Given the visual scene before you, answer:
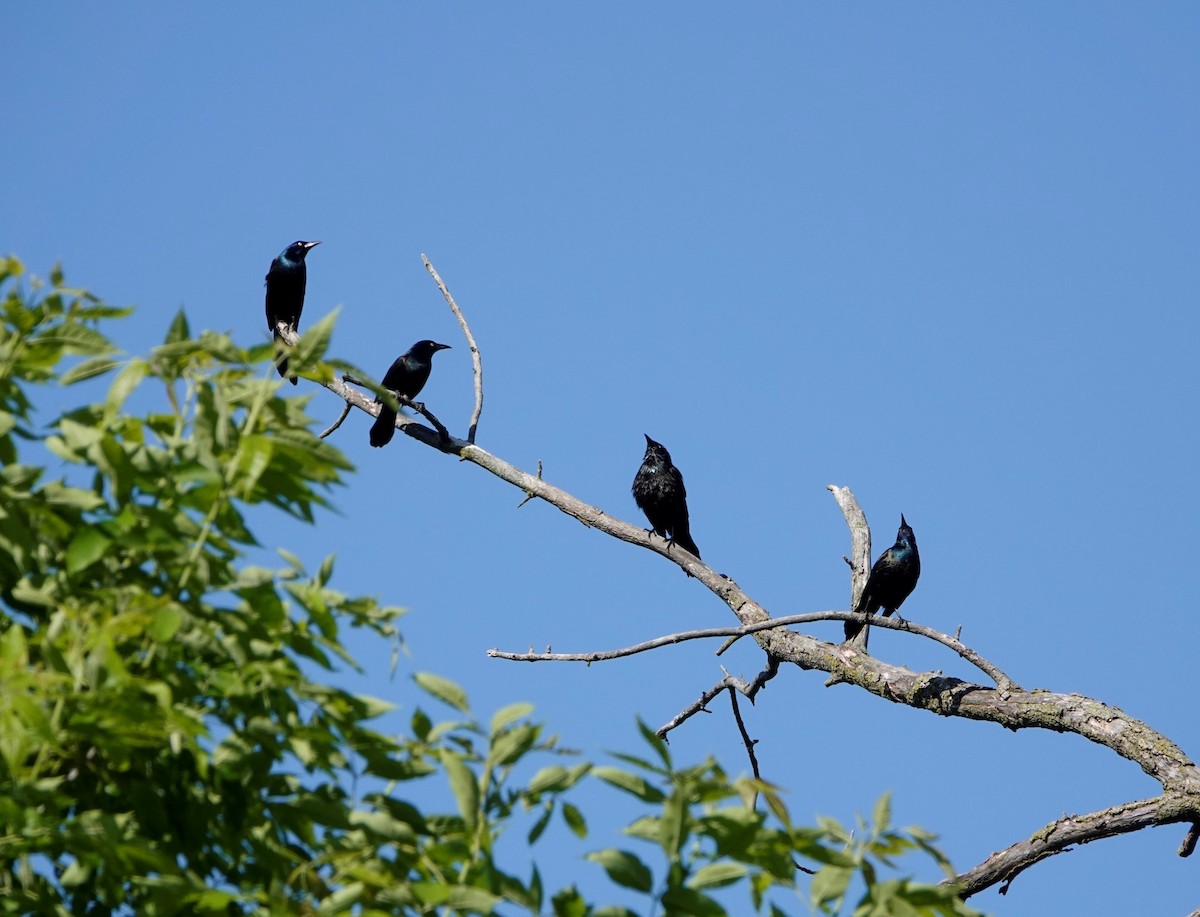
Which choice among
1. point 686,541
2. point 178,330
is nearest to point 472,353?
point 686,541

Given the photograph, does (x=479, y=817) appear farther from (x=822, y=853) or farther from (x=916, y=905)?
(x=916, y=905)

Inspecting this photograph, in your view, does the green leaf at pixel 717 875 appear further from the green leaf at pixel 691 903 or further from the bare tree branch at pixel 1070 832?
the bare tree branch at pixel 1070 832

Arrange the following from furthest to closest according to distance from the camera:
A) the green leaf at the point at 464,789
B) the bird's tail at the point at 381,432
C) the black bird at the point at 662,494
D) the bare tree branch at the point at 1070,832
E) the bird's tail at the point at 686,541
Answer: the bird's tail at the point at 381,432
the black bird at the point at 662,494
the bird's tail at the point at 686,541
the bare tree branch at the point at 1070,832
the green leaf at the point at 464,789

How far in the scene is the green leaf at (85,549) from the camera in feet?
5.71

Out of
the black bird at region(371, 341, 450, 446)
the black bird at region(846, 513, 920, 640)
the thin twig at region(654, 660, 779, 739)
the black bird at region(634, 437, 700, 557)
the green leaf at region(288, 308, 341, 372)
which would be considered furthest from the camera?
the black bird at region(371, 341, 450, 446)

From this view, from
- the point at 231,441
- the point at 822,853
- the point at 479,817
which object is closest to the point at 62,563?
the point at 231,441

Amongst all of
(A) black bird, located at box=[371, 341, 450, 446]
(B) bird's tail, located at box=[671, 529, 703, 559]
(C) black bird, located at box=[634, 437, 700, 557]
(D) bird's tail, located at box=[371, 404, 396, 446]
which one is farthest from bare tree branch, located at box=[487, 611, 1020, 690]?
(A) black bird, located at box=[371, 341, 450, 446]

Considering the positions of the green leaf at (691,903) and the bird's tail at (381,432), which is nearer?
the green leaf at (691,903)

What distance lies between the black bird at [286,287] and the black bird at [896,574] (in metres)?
5.92

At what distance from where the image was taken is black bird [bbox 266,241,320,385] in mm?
11805

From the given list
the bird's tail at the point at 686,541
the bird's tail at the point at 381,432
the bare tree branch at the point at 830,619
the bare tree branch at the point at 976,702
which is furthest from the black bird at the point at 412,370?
the bare tree branch at the point at 830,619

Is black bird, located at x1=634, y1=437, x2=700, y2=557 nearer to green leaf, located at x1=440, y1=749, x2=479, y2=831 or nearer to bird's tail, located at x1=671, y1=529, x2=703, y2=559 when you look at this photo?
bird's tail, located at x1=671, y1=529, x2=703, y2=559

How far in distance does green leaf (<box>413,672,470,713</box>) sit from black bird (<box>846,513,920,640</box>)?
7.43 metres

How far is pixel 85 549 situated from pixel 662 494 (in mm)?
8385
